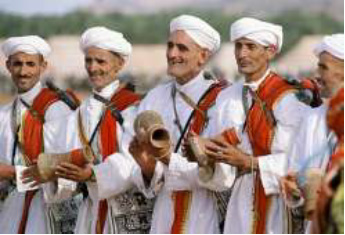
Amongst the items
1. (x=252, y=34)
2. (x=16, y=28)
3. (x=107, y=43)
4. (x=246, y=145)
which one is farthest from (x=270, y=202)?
(x=16, y=28)

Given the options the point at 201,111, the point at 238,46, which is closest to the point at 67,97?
the point at 201,111

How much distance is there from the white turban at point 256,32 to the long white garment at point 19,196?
1950 mm

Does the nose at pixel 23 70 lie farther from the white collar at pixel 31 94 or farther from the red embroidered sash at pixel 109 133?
the red embroidered sash at pixel 109 133

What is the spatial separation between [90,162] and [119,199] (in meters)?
0.45

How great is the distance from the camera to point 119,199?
11367 millimetres

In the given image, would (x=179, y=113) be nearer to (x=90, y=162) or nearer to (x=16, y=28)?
(x=90, y=162)

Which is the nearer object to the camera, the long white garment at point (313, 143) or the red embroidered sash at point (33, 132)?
the long white garment at point (313, 143)

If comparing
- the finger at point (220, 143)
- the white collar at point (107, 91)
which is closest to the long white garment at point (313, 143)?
the finger at point (220, 143)

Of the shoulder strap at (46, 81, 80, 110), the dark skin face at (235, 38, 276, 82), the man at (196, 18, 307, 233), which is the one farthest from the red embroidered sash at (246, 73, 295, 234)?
the shoulder strap at (46, 81, 80, 110)

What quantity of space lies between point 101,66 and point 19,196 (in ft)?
4.51

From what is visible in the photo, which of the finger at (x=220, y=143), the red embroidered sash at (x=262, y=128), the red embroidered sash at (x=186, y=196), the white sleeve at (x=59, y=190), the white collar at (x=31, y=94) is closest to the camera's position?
the finger at (x=220, y=143)

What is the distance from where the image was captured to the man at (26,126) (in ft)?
39.6

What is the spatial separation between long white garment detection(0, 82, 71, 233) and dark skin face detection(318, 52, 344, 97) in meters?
2.76

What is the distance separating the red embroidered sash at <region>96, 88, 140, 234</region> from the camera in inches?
451
